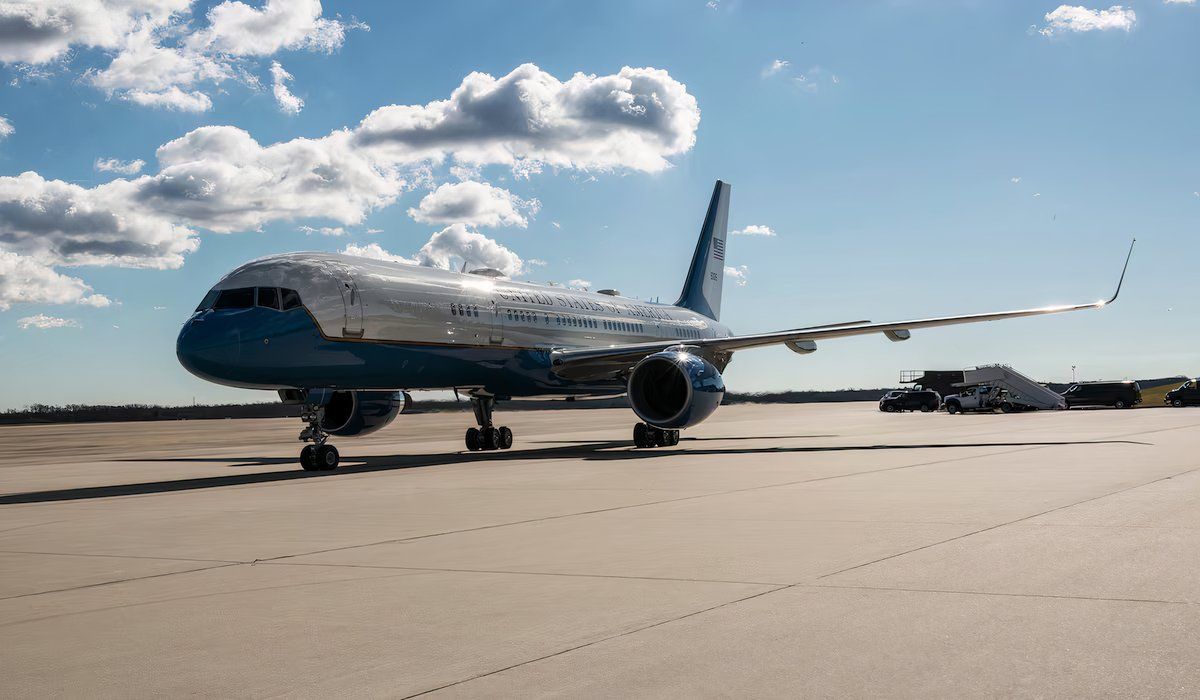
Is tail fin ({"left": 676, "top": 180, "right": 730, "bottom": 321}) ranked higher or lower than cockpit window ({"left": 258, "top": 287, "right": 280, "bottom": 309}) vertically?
higher

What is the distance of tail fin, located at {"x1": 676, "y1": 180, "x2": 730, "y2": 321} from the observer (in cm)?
3503

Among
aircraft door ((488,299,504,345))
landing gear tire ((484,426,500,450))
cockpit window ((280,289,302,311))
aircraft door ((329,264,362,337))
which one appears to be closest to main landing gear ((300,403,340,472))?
aircraft door ((329,264,362,337))

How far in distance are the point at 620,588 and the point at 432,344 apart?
15.1 metres

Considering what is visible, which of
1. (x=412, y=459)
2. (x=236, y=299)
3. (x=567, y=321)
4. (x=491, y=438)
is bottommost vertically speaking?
(x=412, y=459)

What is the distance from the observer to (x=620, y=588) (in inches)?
248

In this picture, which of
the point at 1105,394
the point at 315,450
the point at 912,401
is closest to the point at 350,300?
the point at 315,450

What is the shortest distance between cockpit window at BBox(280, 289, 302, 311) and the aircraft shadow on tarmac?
294 centimetres

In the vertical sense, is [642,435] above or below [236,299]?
below

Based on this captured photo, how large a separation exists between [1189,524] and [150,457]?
22.4 metres

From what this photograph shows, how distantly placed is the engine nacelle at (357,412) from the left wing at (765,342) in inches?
164

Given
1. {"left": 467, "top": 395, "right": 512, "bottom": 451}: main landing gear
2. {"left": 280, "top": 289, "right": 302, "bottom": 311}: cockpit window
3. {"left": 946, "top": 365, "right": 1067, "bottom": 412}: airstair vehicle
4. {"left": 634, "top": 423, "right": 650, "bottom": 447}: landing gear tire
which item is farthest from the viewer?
{"left": 946, "top": 365, "right": 1067, "bottom": 412}: airstair vehicle

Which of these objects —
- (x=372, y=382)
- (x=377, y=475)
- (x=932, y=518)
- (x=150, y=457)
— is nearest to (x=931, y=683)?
(x=932, y=518)

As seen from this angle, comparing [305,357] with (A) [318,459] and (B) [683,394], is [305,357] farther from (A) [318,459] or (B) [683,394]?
(B) [683,394]

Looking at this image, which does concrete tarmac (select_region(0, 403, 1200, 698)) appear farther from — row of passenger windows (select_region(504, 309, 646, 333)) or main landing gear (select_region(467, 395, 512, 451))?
main landing gear (select_region(467, 395, 512, 451))
